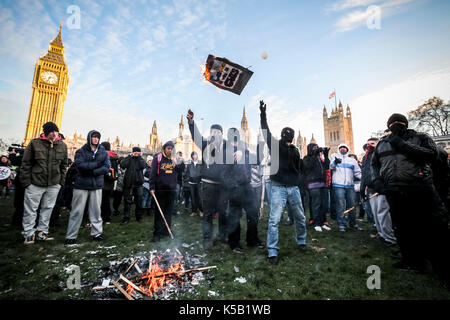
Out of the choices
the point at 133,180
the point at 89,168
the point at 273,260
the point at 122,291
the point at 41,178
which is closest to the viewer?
the point at 122,291

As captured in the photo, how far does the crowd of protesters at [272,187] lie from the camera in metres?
3.01

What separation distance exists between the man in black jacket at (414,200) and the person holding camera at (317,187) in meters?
2.31

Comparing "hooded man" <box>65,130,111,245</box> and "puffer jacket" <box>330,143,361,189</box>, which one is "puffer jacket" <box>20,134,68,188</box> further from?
"puffer jacket" <box>330,143,361,189</box>

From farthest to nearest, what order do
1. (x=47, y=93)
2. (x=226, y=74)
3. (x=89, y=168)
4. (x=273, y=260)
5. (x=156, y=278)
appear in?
(x=47, y=93)
(x=226, y=74)
(x=89, y=168)
(x=273, y=260)
(x=156, y=278)

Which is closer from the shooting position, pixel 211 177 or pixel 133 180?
pixel 211 177

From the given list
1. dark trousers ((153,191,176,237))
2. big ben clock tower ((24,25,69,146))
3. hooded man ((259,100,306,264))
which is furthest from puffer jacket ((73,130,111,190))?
big ben clock tower ((24,25,69,146))

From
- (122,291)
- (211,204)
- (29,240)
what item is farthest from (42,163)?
(211,204)

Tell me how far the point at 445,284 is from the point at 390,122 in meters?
2.51

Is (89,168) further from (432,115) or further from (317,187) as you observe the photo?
(432,115)

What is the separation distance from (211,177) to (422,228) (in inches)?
146

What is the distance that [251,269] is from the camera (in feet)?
9.93

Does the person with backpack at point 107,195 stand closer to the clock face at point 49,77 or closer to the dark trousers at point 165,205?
the dark trousers at point 165,205

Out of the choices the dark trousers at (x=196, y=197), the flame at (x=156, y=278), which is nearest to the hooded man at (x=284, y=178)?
the flame at (x=156, y=278)
